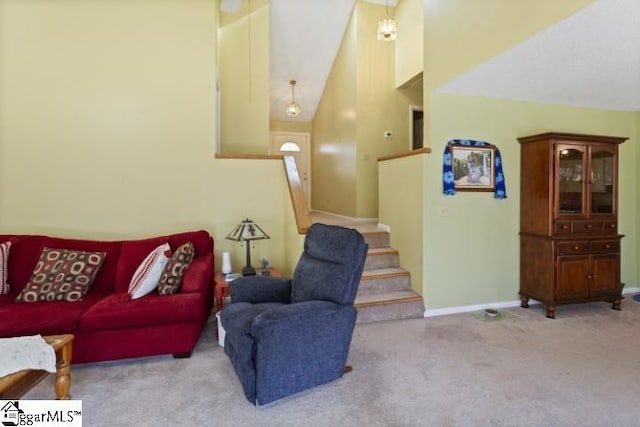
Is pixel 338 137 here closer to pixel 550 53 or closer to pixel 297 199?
pixel 297 199

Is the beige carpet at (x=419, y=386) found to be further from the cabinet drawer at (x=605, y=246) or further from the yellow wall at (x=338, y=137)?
the yellow wall at (x=338, y=137)

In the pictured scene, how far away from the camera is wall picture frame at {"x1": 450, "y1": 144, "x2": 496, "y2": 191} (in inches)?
148

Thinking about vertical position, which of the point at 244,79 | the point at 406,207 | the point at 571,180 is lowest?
the point at 406,207

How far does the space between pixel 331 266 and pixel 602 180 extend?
3.36 metres

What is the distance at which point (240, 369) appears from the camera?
215 centimetres

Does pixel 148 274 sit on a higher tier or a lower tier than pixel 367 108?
lower

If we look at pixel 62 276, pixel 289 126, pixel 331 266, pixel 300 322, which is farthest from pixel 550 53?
pixel 289 126

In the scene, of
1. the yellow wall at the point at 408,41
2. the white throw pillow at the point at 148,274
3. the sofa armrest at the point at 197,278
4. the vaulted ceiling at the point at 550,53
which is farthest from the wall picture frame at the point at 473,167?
the white throw pillow at the point at 148,274

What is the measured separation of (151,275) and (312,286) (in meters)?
1.35

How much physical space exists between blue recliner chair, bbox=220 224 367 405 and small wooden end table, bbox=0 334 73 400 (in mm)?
896

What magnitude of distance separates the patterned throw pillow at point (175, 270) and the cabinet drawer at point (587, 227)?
386cm

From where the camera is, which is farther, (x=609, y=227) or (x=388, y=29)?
(x=388, y=29)

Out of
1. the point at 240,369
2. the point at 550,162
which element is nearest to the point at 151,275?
the point at 240,369

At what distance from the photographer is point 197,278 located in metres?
2.93
